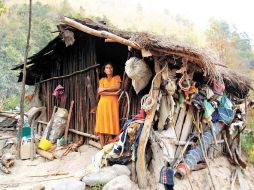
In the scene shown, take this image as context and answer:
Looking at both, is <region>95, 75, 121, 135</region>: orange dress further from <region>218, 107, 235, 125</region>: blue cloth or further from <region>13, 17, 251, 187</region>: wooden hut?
<region>218, 107, 235, 125</region>: blue cloth

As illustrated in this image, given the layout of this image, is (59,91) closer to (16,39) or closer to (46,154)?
(46,154)

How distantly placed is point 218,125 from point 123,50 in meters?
2.79

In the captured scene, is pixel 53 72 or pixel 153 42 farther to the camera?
pixel 53 72

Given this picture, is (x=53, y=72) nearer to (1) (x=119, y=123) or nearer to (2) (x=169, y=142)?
(1) (x=119, y=123)

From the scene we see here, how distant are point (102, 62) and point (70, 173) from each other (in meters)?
2.72

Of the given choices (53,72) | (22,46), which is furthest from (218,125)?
(22,46)

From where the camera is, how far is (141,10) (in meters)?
53.7

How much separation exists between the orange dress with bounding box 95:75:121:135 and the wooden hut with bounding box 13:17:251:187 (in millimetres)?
193

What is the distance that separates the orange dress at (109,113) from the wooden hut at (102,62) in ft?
0.63

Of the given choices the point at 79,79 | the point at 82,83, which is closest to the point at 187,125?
the point at 82,83

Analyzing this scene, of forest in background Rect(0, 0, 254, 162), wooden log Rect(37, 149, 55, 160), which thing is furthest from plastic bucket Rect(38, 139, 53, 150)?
forest in background Rect(0, 0, 254, 162)

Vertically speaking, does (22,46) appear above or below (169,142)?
above

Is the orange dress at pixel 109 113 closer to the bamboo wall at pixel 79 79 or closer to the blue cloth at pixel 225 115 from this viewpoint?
the bamboo wall at pixel 79 79

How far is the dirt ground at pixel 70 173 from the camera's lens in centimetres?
597
